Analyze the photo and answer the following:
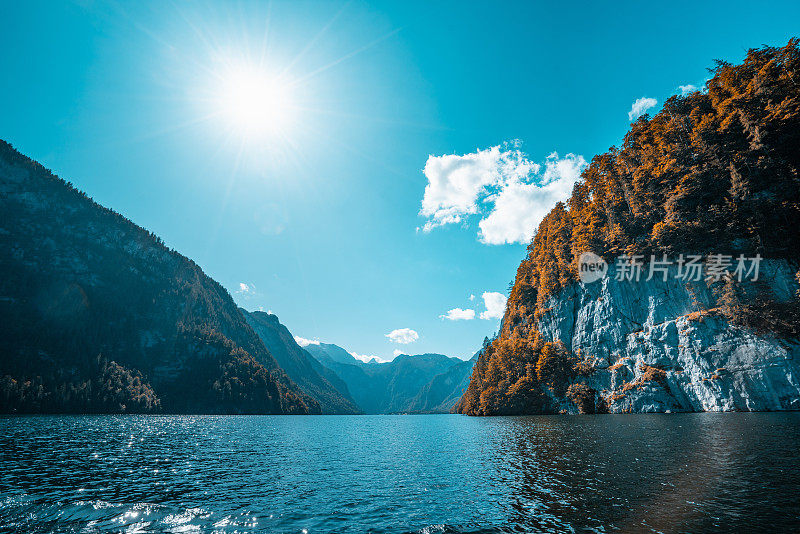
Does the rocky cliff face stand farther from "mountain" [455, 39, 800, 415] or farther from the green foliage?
the green foliage

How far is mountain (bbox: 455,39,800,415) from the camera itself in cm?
5441

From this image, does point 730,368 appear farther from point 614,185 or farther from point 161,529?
A: point 161,529

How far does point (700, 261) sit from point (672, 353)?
60.9 feet

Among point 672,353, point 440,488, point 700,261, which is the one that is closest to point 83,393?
point 440,488

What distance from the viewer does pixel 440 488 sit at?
72.1 ft

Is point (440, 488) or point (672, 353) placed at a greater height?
point (672, 353)

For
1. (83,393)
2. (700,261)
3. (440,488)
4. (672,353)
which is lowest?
(83,393)

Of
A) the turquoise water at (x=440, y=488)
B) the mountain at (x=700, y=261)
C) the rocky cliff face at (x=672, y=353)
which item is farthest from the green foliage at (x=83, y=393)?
the rocky cliff face at (x=672, y=353)

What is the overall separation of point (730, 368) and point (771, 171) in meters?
36.5

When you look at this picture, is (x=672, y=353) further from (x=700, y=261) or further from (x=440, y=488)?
(x=440, y=488)

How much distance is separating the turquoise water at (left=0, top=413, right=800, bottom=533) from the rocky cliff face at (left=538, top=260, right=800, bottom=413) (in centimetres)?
2253

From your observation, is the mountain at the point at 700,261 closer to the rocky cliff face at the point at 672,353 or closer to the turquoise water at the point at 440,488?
the rocky cliff face at the point at 672,353

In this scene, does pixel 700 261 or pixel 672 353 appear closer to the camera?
pixel 672 353

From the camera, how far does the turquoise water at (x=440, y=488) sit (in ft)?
50.2
